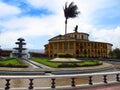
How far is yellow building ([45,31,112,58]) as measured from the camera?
7256 cm

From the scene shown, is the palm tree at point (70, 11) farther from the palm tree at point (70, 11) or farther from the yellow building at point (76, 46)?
the yellow building at point (76, 46)

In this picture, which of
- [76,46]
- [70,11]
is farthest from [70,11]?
[76,46]

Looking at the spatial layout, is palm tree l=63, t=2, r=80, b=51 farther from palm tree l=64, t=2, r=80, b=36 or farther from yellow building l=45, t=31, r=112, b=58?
yellow building l=45, t=31, r=112, b=58

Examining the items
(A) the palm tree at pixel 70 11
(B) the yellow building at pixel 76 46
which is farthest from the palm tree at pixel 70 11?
(B) the yellow building at pixel 76 46

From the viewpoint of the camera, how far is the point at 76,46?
7244 cm

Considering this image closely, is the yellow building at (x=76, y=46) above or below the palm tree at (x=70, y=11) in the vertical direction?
below

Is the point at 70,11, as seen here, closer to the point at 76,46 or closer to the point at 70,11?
the point at 70,11

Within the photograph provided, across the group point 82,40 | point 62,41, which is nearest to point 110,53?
point 82,40

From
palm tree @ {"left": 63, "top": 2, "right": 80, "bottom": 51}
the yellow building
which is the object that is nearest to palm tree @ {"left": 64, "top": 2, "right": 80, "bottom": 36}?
palm tree @ {"left": 63, "top": 2, "right": 80, "bottom": 51}

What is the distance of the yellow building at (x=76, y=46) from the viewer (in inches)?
2857

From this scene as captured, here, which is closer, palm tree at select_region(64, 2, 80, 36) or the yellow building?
palm tree at select_region(64, 2, 80, 36)

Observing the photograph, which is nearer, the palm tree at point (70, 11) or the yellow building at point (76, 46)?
the palm tree at point (70, 11)

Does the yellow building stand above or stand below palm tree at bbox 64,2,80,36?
below

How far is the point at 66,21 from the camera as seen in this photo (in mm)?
45281
